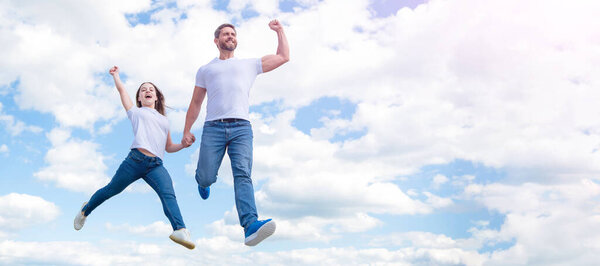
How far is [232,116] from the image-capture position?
7727mm

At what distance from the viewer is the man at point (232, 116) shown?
744 cm

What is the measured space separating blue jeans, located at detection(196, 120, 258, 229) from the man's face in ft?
4.06

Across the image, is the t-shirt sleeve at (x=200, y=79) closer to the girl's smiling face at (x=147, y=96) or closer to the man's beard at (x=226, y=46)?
the man's beard at (x=226, y=46)

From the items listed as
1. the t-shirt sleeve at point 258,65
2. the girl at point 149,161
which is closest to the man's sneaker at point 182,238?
the girl at point 149,161

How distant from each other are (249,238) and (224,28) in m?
3.27

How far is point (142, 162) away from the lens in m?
8.61

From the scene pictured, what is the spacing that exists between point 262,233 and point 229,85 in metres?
2.25

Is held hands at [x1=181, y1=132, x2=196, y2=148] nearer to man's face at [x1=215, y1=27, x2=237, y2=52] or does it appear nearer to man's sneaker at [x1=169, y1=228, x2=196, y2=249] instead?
man's sneaker at [x1=169, y1=228, x2=196, y2=249]

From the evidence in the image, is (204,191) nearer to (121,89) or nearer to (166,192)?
(166,192)

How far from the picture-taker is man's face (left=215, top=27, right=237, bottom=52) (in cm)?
823

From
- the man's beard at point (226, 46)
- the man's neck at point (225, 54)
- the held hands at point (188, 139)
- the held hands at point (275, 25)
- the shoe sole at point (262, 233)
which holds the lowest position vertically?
the shoe sole at point (262, 233)

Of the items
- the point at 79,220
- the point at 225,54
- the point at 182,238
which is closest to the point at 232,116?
the point at 225,54

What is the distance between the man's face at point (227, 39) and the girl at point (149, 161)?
1820 mm

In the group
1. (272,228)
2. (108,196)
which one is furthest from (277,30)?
(108,196)
